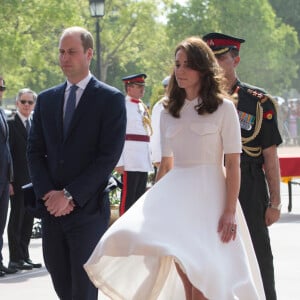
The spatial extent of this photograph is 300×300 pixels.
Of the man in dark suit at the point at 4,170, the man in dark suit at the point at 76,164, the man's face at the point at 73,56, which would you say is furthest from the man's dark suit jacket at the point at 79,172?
the man in dark suit at the point at 4,170

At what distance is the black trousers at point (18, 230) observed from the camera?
10.4 metres

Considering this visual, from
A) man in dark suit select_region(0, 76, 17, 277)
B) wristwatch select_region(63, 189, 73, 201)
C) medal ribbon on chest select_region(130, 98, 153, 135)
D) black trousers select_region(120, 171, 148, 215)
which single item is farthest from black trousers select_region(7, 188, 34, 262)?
wristwatch select_region(63, 189, 73, 201)

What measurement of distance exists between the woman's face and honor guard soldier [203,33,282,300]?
0.53 metres

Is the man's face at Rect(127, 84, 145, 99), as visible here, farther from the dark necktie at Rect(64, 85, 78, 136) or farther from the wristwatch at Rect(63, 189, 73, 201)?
the wristwatch at Rect(63, 189, 73, 201)

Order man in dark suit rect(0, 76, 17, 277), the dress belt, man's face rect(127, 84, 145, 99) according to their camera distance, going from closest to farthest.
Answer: man in dark suit rect(0, 76, 17, 277) < the dress belt < man's face rect(127, 84, 145, 99)

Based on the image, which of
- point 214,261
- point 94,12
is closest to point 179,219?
point 214,261

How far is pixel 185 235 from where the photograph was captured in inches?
218

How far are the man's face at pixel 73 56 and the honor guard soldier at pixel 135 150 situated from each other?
6.54 m

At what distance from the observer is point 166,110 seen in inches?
232

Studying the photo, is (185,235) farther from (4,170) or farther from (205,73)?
(4,170)

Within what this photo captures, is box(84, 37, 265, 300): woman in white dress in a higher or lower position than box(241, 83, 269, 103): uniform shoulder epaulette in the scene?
lower

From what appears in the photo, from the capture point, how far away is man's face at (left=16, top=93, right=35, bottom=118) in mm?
10465

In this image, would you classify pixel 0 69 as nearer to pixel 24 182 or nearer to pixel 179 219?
pixel 24 182

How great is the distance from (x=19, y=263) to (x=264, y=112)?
4630mm
